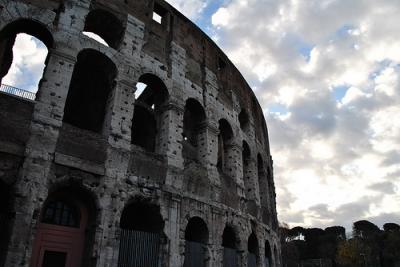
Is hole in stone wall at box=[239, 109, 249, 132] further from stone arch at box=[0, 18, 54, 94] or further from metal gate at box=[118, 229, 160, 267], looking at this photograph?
stone arch at box=[0, 18, 54, 94]

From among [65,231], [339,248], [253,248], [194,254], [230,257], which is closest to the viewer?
[65,231]

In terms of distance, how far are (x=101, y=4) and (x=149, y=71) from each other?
2.39 m

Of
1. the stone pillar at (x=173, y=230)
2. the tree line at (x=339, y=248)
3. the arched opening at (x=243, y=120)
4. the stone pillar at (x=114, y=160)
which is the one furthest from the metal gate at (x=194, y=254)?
the tree line at (x=339, y=248)

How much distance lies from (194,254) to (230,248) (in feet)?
6.70

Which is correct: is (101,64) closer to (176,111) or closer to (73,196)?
(176,111)

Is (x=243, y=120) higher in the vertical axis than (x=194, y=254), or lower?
higher

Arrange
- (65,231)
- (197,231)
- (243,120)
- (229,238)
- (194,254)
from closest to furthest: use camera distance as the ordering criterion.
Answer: (65,231) → (194,254) → (197,231) → (229,238) → (243,120)

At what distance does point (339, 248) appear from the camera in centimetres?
4488

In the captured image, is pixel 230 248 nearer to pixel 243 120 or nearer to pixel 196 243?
pixel 196 243

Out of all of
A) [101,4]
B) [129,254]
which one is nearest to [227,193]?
[129,254]

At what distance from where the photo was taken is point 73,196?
8.12 metres

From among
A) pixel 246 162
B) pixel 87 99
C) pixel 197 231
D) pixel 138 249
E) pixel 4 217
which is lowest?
pixel 138 249

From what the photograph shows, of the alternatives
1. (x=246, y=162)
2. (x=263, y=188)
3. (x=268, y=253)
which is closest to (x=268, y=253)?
(x=268, y=253)

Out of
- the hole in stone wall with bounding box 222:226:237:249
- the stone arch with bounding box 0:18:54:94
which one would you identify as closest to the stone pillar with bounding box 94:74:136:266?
the stone arch with bounding box 0:18:54:94
